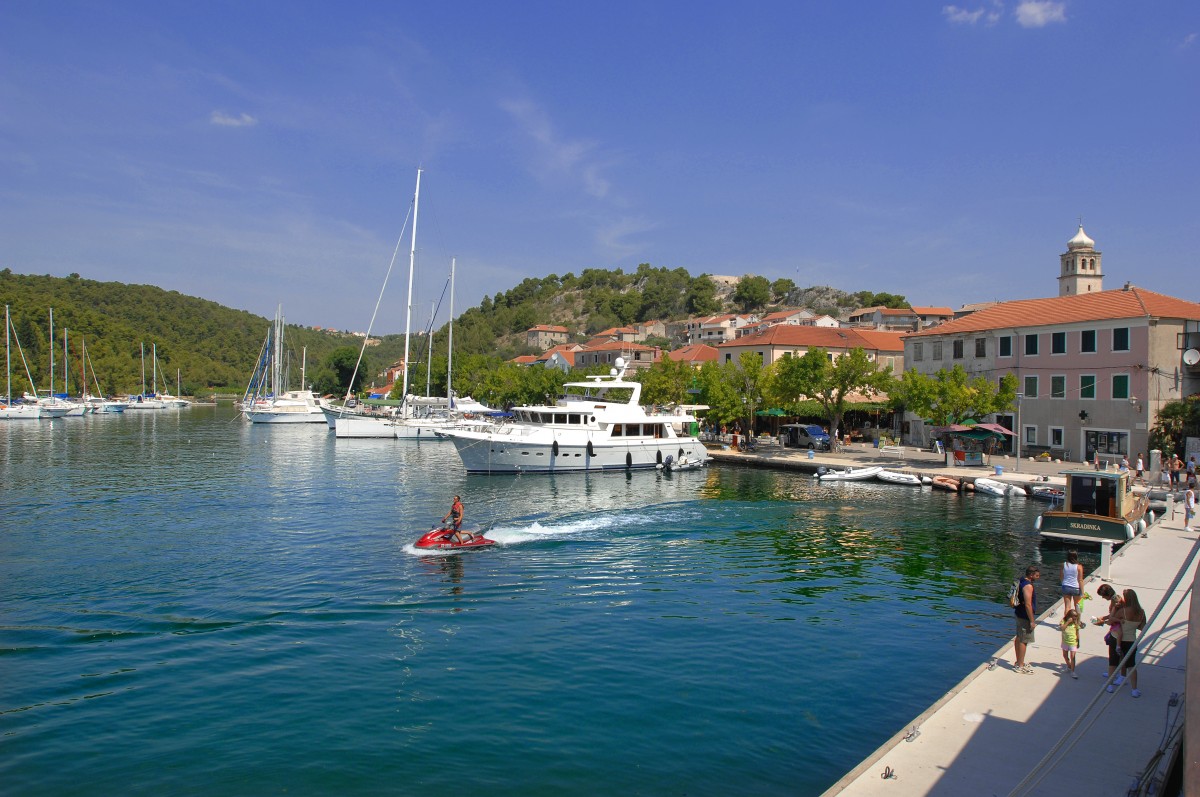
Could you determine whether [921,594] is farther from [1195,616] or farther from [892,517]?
[1195,616]

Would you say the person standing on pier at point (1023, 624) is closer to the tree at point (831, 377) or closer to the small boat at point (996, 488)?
the small boat at point (996, 488)

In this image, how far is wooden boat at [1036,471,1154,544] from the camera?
24516 millimetres

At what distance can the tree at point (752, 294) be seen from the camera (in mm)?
165000

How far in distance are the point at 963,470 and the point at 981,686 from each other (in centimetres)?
3260

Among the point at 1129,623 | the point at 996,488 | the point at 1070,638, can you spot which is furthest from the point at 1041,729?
the point at 996,488

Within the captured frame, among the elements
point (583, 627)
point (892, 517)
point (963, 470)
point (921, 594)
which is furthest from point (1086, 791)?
point (963, 470)

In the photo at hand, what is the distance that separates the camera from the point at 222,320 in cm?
18988

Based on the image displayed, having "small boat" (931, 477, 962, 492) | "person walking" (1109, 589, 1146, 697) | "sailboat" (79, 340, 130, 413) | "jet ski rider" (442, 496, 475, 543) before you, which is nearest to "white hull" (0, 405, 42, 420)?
"sailboat" (79, 340, 130, 413)

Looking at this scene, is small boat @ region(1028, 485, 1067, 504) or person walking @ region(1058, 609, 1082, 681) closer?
person walking @ region(1058, 609, 1082, 681)

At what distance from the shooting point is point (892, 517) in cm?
3083

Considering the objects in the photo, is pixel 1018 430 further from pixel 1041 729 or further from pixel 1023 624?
pixel 1041 729

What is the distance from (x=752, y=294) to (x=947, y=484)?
131 metres

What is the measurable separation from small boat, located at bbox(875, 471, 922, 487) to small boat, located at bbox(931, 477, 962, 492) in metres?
0.99

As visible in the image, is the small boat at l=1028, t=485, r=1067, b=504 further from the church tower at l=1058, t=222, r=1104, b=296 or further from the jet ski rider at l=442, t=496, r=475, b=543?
the church tower at l=1058, t=222, r=1104, b=296
